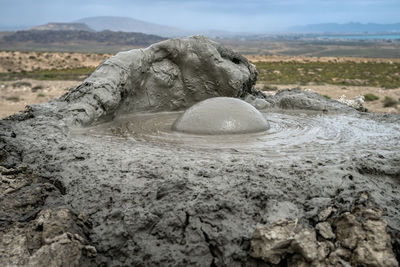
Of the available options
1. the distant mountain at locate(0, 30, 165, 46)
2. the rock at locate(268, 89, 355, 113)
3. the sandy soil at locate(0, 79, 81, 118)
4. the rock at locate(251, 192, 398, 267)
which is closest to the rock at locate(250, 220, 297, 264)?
the rock at locate(251, 192, 398, 267)

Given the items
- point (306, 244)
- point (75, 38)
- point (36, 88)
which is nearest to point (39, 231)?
point (306, 244)

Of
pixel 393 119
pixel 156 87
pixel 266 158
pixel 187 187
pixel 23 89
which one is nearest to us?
pixel 187 187

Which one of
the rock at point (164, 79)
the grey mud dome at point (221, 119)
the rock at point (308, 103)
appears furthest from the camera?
the rock at point (308, 103)

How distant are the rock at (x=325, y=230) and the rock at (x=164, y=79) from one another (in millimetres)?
3131

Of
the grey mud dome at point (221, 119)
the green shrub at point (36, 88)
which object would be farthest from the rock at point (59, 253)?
the green shrub at point (36, 88)

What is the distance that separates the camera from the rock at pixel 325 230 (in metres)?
2.42

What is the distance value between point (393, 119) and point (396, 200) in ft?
10.0

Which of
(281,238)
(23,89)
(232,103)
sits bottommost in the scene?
(23,89)

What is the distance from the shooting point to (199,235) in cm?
250

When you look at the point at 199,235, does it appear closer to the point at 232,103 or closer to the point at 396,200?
the point at 396,200

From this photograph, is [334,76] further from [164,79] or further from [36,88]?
[164,79]

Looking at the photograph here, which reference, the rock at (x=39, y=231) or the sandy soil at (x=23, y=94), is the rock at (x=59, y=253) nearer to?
the rock at (x=39, y=231)

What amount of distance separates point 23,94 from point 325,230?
12.7 metres

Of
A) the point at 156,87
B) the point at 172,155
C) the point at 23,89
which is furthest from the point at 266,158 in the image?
the point at 23,89
